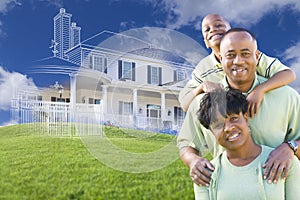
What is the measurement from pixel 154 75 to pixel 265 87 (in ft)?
3.12

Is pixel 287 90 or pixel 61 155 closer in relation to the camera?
pixel 287 90

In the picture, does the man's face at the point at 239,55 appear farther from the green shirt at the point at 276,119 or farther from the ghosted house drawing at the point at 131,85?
the ghosted house drawing at the point at 131,85

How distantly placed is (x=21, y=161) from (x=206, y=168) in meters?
3.53

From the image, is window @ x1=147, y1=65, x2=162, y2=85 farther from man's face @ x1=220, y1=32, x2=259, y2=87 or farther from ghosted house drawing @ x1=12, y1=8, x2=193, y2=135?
man's face @ x1=220, y1=32, x2=259, y2=87

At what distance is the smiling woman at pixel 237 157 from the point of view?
52.9 inches

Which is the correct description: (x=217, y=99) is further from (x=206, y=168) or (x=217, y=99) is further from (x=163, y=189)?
(x=163, y=189)

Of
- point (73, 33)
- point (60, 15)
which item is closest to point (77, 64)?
point (73, 33)

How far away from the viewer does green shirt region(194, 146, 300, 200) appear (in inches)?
52.8

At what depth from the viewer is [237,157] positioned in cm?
139

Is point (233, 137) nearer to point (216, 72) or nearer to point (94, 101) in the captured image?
point (216, 72)

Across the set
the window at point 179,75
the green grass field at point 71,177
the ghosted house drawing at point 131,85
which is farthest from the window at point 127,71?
the green grass field at point 71,177

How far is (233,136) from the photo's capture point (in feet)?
4.42

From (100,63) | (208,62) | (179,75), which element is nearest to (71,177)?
(100,63)

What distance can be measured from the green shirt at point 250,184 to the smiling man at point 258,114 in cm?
2
